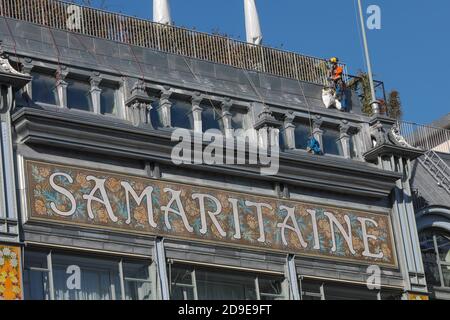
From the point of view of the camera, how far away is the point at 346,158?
2227 inches

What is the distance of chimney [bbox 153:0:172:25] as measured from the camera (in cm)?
5706

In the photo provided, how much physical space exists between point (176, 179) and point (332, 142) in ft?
26.3

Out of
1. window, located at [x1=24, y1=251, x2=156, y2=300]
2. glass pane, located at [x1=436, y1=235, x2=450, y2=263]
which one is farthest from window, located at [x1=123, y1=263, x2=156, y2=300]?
Result: glass pane, located at [x1=436, y1=235, x2=450, y2=263]

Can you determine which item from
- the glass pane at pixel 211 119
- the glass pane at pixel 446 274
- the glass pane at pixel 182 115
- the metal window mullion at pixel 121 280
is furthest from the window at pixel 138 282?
the glass pane at pixel 446 274

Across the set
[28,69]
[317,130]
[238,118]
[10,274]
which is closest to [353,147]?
[317,130]

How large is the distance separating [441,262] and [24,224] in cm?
1710

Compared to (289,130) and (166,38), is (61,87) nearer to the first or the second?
(166,38)

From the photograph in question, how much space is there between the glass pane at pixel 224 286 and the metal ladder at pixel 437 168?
40.5 feet

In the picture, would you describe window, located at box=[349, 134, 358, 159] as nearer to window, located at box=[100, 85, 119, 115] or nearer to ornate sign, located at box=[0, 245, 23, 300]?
window, located at box=[100, 85, 119, 115]

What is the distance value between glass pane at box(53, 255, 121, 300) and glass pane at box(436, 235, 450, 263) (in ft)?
46.7

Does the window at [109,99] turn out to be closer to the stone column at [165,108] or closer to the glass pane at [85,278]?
the stone column at [165,108]
